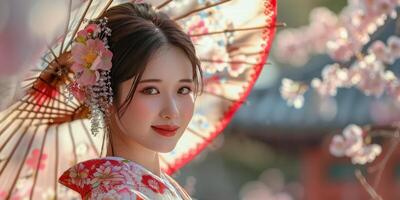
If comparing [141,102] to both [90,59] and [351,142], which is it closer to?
[90,59]

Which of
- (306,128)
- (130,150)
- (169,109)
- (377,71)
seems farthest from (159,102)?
(306,128)

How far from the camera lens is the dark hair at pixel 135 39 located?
2578 millimetres

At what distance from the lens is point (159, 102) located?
2590 millimetres

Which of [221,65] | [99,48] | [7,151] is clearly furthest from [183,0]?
[7,151]

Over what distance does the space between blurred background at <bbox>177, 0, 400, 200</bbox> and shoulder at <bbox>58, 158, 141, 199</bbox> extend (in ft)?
25.0

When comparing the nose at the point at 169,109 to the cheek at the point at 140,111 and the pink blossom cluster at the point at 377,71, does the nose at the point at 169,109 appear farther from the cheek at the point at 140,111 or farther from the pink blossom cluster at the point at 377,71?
the pink blossom cluster at the point at 377,71

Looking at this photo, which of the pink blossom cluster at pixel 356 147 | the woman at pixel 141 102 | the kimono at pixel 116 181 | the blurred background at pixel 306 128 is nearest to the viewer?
the kimono at pixel 116 181

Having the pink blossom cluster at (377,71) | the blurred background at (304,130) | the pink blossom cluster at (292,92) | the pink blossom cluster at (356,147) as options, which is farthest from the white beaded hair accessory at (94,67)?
the blurred background at (304,130)

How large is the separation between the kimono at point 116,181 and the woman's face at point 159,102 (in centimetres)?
10

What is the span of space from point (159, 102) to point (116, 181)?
0.28 meters

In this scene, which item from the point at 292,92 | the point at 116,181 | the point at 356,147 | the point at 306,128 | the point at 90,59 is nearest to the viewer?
the point at 116,181

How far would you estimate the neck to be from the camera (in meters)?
2.66

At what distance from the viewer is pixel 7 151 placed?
2975 millimetres

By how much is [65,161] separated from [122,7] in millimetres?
745
